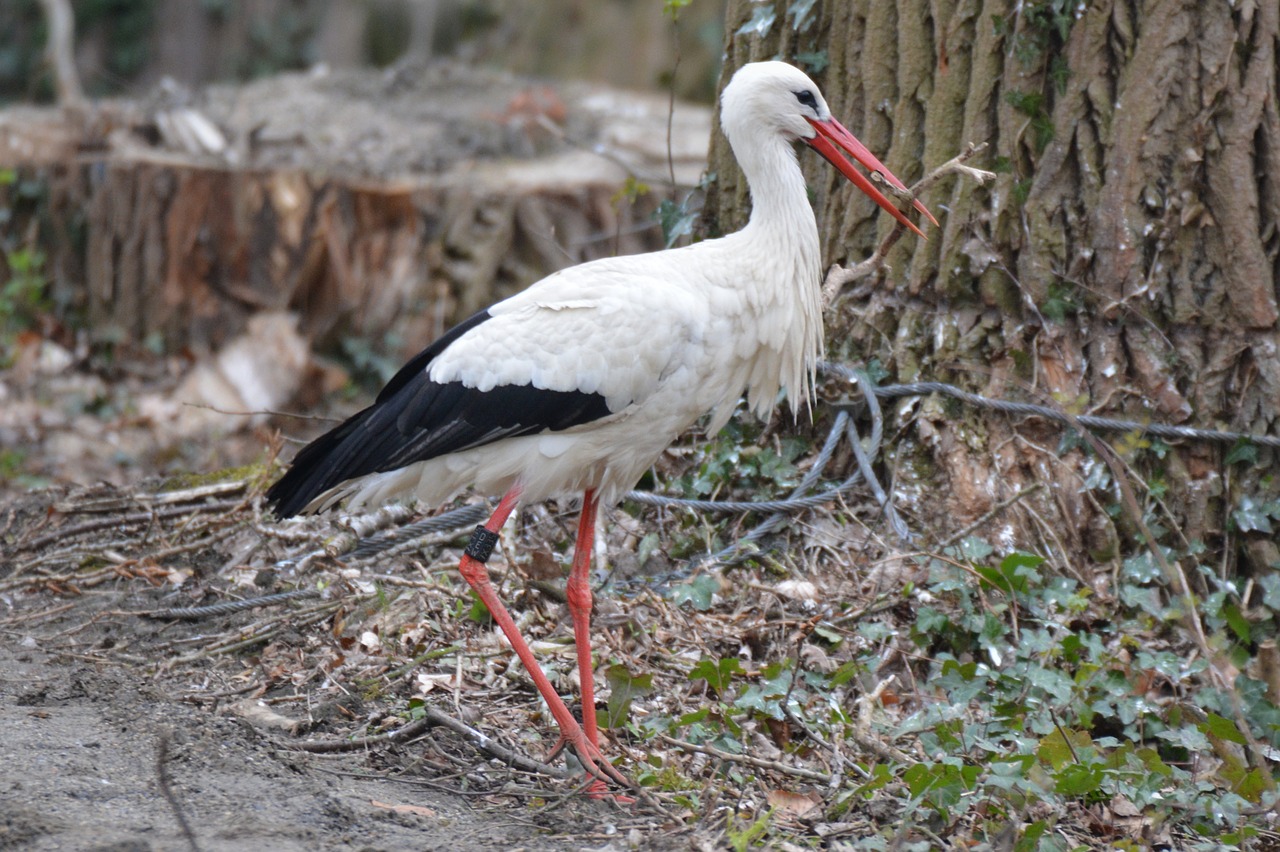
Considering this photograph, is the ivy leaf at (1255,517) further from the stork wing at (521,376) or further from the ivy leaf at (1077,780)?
the stork wing at (521,376)

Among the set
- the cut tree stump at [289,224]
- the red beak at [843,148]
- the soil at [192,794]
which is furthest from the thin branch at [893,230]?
the cut tree stump at [289,224]

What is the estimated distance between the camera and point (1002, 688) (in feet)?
12.9

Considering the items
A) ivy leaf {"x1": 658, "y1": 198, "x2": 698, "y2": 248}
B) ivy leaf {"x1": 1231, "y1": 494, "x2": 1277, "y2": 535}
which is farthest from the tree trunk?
ivy leaf {"x1": 658, "y1": 198, "x2": 698, "y2": 248}

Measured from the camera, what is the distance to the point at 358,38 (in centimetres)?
1619

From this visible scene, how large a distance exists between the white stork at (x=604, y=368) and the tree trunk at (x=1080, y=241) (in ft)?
2.27

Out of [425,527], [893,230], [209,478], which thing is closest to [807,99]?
[893,230]

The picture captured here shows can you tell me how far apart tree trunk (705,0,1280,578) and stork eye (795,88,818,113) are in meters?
0.75

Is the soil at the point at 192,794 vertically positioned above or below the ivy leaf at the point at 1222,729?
below

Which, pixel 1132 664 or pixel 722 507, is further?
→ pixel 722 507

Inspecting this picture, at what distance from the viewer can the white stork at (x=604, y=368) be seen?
3701 mm

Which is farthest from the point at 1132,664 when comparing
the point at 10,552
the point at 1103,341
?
the point at 10,552

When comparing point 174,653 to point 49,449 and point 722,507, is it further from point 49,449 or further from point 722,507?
point 49,449

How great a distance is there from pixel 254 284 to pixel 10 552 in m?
3.46

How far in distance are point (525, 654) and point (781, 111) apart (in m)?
1.72
